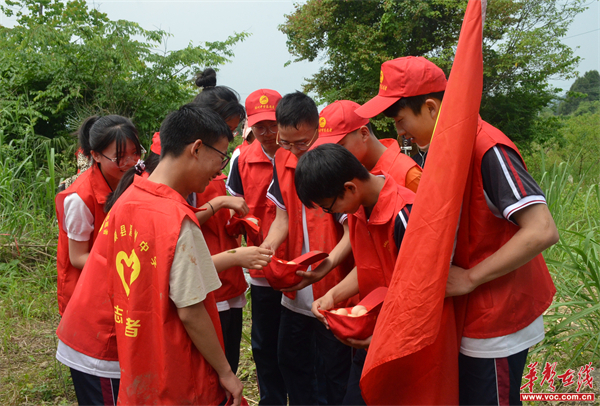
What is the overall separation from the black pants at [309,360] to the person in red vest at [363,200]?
1.67 feet

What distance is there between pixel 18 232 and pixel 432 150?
553 cm

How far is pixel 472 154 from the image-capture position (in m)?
1.56

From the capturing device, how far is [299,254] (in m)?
2.77

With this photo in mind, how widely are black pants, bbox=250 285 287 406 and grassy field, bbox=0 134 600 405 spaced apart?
0.62 meters

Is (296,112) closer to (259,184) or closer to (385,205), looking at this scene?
(259,184)

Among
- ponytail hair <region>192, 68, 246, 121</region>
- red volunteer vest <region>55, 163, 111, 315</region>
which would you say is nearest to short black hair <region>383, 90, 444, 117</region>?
ponytail hair <region>192, 68, 246, 121</region>

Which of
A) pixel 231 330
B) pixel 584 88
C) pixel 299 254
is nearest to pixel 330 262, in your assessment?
pixel 299 254

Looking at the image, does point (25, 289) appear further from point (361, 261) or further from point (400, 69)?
point (400, 69)

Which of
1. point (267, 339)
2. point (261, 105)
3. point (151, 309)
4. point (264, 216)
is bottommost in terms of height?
point (267, 339)

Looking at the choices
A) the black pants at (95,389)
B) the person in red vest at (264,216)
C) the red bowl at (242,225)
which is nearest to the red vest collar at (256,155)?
the person in red vest at (264,216)

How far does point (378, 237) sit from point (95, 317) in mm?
1198

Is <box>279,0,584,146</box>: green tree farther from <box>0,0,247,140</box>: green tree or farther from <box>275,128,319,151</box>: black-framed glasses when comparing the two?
<box>275,128,319,151</box>: black-framed glasses

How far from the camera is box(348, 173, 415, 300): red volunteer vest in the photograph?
184 cm

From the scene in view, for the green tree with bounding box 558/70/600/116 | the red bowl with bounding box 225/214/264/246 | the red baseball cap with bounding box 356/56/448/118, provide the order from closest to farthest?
the red baseball cap with bounding box 356/56/448/118
the red bowl with bounding box 225/214/264/246
the green tree with bounding box 558/70/600/116
